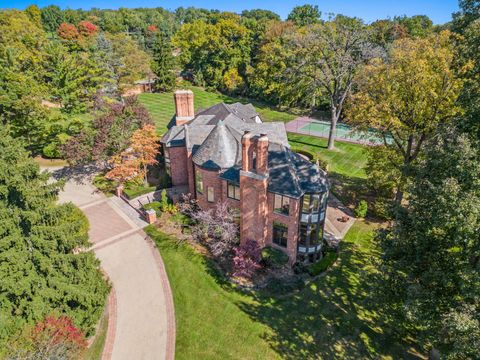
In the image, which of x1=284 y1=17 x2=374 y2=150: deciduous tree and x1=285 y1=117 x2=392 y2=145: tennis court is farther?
x1=285 y1=117 x2=392 y2=145: tennis court

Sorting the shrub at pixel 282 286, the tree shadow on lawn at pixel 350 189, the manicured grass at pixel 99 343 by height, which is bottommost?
the manicured grass at pixel 99 343

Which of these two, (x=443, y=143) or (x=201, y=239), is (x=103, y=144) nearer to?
(x=201, y=239)

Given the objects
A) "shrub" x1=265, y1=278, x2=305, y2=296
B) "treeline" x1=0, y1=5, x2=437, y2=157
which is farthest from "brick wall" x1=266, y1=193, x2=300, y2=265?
"treeline" x1=0, y1=5, x2=437, y2=157

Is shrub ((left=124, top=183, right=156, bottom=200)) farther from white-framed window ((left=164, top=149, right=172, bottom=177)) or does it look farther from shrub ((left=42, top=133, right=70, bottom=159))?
shrub ((left=42, top=133, right=70, bottom=159))

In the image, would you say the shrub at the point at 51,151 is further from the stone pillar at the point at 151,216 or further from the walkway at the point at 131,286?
the stone pillar at the point at 151,216

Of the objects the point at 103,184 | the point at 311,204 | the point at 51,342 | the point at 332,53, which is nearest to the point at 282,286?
the point at 311,204

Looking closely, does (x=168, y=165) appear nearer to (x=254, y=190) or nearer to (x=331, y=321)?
(x=254, y=190)

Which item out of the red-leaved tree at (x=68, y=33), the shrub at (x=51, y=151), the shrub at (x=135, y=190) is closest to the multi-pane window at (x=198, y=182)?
the shrub at (x=135, y=190)
